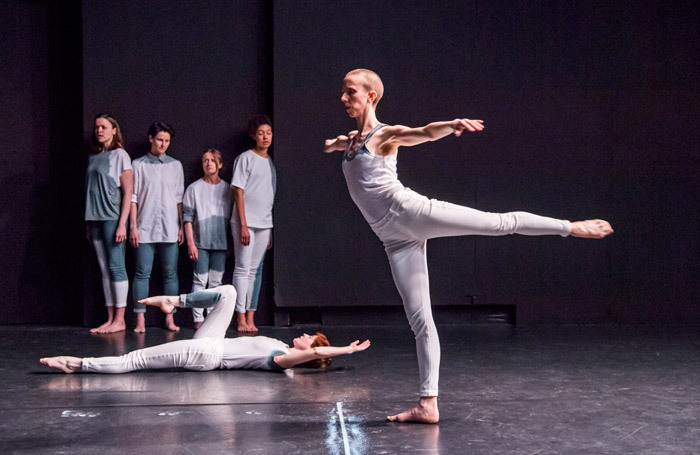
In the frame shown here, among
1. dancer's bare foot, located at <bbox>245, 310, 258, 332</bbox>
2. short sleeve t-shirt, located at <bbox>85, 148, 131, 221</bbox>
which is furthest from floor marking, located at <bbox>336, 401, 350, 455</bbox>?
short sleeve t-shirt, located at <bbox>85, 148, 131, 221</bbox>

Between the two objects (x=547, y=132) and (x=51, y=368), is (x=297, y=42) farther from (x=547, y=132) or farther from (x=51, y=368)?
(x=51, y=368)

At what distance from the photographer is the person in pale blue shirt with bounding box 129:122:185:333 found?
5.46m

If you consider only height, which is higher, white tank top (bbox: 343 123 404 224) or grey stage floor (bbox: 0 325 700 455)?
white tank top (bbox: 343 123 404 224)

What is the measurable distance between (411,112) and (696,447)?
141 inches

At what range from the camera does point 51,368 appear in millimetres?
4086

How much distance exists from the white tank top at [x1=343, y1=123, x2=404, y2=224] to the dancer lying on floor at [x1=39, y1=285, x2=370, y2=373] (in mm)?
1058

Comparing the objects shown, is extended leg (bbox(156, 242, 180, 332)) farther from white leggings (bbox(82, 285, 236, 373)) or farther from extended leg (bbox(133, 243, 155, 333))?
white leggings (bbox(82, 285, 236, 373))

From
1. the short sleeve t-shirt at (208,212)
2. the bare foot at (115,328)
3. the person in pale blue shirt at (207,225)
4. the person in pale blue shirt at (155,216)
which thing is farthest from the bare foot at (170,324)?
the short sleeve t-shirt at (208,212)

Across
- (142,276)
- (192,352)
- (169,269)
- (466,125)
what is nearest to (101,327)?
(142,276)

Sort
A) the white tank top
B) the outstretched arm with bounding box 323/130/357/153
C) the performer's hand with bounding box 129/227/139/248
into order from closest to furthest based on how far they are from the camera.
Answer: the white tank top
the outstretched arm with bounding box 323/130/357/153
the performer's hand with bounding box 129/227/139/248

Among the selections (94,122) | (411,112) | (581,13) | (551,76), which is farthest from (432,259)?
(94,122)

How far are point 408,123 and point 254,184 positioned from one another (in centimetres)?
130

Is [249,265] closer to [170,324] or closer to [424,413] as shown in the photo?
[170,324]

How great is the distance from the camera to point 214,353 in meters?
4.01
